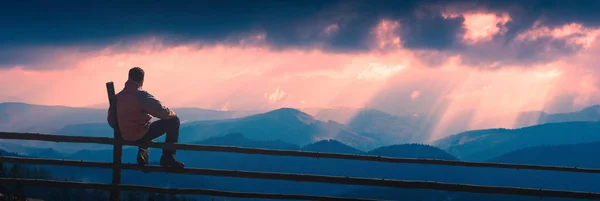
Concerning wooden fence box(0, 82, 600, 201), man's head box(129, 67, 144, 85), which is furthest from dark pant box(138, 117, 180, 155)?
man's head box(129, 67, 144, 85)

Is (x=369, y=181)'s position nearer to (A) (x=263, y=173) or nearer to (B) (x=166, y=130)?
(A) (x=263, y=173)

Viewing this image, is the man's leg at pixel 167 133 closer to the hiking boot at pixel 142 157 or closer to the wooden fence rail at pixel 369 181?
the hiking boot at pixel 142 157

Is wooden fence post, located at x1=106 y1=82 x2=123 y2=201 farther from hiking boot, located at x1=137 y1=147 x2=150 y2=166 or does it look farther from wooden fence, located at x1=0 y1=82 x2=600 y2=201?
hiking boot, located at x1=137 y1=147 x2=150 y2=166

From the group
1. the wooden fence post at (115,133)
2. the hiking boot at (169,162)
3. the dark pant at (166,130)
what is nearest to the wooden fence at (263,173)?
the wooden fence post at (115,133)

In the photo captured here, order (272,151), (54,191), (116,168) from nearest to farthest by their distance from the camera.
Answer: (272,151) < (116,168) < (54,191)

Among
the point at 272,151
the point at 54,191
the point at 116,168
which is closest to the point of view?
the point at 272,151

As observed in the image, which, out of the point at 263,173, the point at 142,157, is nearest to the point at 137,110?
the point at 142,157

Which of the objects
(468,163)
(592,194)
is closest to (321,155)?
(468,163)

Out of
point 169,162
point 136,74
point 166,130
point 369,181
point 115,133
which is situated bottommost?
point 369,181

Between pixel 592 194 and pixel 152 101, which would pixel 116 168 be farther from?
pixel 592 194

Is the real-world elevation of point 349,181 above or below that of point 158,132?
below

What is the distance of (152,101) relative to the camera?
9.14 meters

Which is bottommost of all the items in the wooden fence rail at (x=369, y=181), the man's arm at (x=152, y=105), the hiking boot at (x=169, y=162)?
the wooden fence rail at (x=369, y=181)

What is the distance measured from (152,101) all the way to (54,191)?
16787 centimetres
